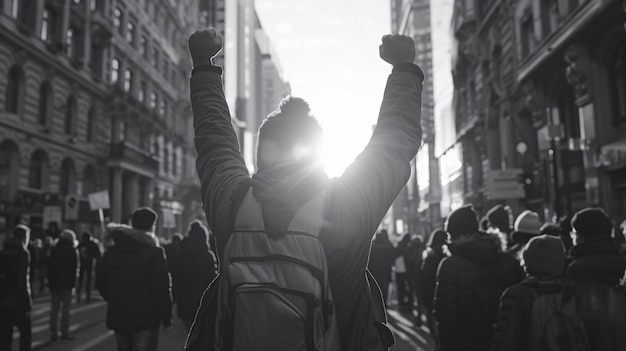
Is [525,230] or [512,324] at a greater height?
[525,230]

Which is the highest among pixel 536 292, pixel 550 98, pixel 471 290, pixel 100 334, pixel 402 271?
pixel 550 98

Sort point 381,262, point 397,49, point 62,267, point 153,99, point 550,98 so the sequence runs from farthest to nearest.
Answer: point 153,99 → point 550,98 → point 381,262 → point 62,267 → point 397,49

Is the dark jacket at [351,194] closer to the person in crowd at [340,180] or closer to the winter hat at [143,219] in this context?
the person in crowd at [340,180]

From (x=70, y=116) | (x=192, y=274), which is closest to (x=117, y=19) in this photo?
(x=70, y=116)

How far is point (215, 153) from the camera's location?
6.72 ft

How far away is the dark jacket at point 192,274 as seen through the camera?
749 centimetres

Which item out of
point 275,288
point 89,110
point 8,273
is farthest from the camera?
point 89,110

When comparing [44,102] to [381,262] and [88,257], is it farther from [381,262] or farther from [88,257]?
[381,262]

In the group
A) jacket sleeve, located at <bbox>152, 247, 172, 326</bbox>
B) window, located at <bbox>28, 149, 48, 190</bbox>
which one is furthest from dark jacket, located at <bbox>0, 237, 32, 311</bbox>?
window, located at <bbox>28, 149, 48, 190</bbox>

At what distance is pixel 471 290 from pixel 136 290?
3123 mm

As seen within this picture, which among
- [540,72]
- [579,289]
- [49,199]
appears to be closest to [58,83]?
[49,199]

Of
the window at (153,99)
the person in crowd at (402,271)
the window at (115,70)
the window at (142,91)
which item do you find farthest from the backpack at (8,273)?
the window at (153,99)

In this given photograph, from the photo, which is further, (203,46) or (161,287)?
(161,287)

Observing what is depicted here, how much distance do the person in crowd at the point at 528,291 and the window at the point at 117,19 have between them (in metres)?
34.6
